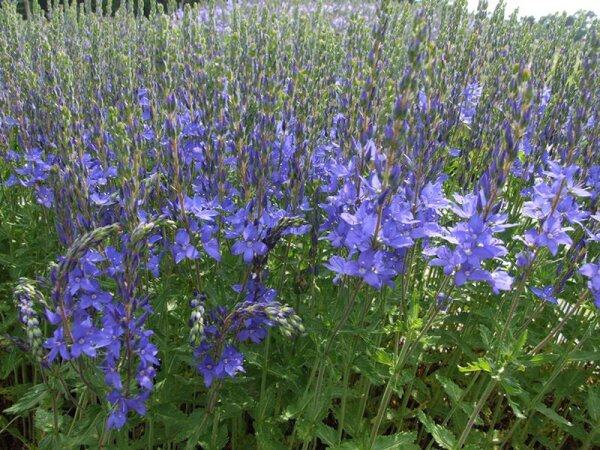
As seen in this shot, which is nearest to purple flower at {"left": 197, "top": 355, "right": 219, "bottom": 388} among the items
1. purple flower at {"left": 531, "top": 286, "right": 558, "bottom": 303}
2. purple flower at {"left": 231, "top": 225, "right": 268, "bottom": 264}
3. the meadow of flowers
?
the meadow of flowers

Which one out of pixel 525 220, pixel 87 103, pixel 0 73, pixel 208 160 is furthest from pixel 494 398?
pixel 0 73

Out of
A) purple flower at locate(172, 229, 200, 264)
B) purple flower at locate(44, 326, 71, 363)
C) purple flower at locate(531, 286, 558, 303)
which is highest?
purple flower at locate(172, 229, 200, 264)

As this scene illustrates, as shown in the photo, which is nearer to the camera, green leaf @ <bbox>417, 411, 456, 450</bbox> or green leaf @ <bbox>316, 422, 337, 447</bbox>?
green leaf @ <bbox>316, 422, 337, 447</bbox>

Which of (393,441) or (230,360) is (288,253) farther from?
(393,441)

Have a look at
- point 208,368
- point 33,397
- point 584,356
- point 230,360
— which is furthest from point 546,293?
point 33,397

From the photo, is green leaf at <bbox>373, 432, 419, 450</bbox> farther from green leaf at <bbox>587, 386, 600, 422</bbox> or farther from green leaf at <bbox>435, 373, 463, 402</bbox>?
green leaf at <bbox>587, 386, 600, 422</bbox>

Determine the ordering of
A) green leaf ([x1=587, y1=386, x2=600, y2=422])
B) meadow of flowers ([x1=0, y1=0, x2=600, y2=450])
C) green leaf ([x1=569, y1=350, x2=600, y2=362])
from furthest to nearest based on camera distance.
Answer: green leaf ([x1=587, y1=386, x2=600, y2=422])
green leaf ([x1=569, y1=350, x2=600, y2=362])
meadow of flowers ([x1=0, y1=0, x2=600, y2=450])

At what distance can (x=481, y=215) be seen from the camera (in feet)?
7.16

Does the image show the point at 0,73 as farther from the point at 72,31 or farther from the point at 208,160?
the point at 208,160

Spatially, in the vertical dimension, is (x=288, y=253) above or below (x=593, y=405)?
above

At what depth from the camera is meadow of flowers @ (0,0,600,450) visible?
2133 millimetres

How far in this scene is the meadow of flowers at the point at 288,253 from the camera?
7.00 ft

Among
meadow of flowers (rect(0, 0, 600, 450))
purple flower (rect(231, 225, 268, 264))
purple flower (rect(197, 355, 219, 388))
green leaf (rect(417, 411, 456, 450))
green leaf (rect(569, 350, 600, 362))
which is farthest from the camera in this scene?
green leaf (rect(569, 350, 600, 362))

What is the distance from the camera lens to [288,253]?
3.04 m
